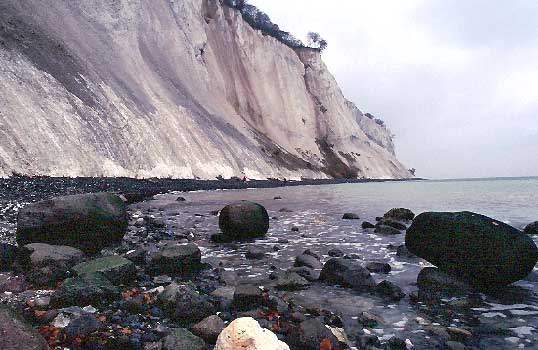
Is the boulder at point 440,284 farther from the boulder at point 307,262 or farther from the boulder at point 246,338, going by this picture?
the boulder at point 246,338

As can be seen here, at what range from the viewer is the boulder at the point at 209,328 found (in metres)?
4.79

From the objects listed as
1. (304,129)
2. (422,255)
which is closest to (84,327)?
(422,255)

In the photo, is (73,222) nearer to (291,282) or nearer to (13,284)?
(13,284)

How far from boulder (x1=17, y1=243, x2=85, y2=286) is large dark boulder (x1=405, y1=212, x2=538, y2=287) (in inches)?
291

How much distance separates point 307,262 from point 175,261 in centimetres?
305

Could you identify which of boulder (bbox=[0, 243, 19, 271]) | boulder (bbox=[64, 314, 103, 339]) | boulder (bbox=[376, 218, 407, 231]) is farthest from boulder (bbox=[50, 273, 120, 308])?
boulder (bbox=[376, 218, 407, 231])

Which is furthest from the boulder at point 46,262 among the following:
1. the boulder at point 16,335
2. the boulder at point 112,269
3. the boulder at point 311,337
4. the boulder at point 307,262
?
the boulder at point 307,262

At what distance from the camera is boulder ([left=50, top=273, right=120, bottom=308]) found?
211 inches

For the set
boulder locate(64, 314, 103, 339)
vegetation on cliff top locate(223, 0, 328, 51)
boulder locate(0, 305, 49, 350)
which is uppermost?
vegetation on cliff top locate(223, 0, 328, 51)

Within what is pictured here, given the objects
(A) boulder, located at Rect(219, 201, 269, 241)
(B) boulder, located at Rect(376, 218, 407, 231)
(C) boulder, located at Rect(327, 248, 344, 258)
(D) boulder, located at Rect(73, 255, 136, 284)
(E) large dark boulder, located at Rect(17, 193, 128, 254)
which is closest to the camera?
(D) boulder, located at Rect(73, 255, 136, 284)

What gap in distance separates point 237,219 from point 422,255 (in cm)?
555

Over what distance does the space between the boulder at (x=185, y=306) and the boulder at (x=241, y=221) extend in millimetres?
6103

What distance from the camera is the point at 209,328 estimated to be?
4.88m

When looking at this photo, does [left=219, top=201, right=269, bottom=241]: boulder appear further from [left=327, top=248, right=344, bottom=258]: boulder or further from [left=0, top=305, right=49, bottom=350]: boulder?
[left=0, top=305, right=49, bottom=350]: boulder
